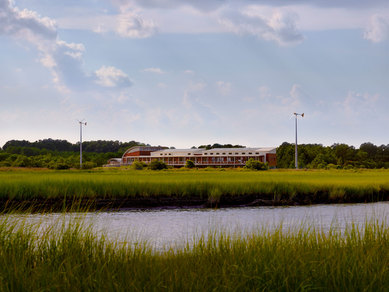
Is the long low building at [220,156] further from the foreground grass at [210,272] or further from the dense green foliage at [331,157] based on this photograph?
the foreground grass at [210,272]

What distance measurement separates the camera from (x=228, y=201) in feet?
78.2

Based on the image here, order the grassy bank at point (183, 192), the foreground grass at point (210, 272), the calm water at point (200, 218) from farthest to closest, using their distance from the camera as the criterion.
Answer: the grassy bank at point (183, 192) → the calm water at point (200, 218) → the foreground grass at point (210, 272)

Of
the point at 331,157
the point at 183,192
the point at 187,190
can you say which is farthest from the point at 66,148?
the point at 183,192

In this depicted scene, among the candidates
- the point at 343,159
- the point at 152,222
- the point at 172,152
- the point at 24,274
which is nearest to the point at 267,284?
the point at 24,274

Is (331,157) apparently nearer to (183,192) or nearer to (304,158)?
(304,158)

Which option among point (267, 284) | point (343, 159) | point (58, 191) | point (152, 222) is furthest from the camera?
point (343, 159)

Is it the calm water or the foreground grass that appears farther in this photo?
the calm water

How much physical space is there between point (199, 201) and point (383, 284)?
1762 centimetres

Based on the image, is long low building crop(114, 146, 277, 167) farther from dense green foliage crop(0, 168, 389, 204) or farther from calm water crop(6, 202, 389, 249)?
calm water crop(6, 202, 389, 249)

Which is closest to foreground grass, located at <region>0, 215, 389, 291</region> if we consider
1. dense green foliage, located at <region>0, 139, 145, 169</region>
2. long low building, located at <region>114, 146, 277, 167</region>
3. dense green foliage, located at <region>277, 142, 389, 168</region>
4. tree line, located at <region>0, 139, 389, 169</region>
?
tree line, located at <region>0, 139, 389, 169</region>

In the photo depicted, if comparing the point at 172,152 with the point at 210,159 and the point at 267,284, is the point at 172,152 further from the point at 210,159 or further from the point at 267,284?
the point at 267,284

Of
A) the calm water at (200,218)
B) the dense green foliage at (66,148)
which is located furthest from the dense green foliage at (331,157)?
the calm water at (200,218)

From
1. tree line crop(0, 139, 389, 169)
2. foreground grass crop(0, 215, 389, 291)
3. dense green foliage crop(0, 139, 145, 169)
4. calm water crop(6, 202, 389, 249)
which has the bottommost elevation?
calm water crop(6, 202, 389, 249)

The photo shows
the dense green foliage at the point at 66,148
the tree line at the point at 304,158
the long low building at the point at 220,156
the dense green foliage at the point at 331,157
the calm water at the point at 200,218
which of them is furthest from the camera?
the dense green foliage at the point at 66,148
